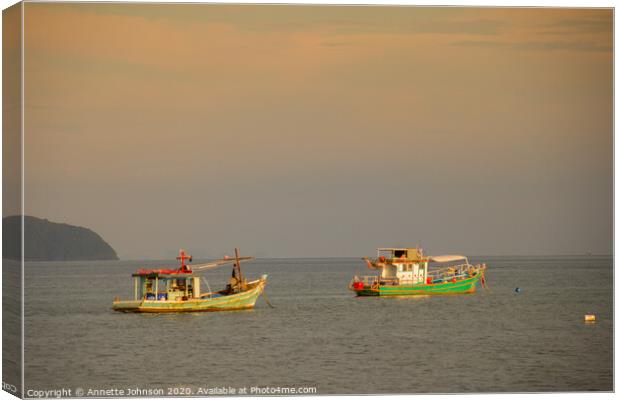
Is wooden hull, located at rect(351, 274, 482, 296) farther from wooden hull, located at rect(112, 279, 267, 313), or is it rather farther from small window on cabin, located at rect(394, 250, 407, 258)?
wooden hull, located at rect(112, 279, 267, 313)

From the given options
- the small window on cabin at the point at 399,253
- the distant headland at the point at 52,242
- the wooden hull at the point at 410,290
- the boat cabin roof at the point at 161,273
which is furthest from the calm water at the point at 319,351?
the wooden hull at the point at 410,290

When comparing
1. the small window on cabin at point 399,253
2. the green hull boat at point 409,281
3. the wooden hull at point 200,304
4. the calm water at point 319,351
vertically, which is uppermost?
the small window on cabin at point 399,253

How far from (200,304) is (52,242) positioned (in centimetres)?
777

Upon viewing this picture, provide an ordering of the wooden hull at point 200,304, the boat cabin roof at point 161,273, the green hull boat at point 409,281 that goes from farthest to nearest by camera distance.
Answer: the green hull boat at point 409,281 → the wooden hull at point 200,304 → the boat cabin roof at point 161,273

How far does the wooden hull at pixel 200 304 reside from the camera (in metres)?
25.5

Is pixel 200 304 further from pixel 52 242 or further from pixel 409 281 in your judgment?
pixel 409 281

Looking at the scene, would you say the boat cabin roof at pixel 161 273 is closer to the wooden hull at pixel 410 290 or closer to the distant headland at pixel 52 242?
the distant headland at pixel 52 242

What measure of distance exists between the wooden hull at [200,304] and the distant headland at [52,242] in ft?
9.01

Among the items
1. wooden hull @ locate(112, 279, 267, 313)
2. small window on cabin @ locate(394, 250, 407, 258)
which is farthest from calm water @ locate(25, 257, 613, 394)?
small window on cabin @ locate(394, 250, 407, 258)

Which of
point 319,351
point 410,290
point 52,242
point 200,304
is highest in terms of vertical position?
point 52,242

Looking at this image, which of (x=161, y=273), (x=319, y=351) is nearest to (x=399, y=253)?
(x=161, y=273)

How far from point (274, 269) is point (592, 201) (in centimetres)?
3877

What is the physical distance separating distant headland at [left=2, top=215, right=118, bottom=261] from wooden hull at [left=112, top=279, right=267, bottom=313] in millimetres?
2745

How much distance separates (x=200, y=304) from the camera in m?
26.5
